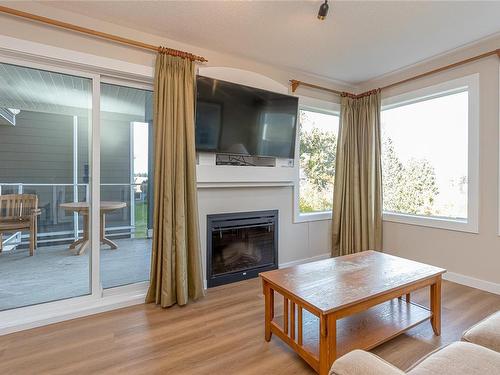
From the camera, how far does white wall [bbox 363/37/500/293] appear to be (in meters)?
2.62

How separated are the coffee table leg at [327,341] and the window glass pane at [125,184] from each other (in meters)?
1.85

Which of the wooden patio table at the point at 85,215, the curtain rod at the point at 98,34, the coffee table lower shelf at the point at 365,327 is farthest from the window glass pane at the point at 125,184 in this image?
the coffee table lower shelf at the point at 365,327

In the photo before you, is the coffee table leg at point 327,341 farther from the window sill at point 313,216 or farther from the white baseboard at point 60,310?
the window sill at point 313,216

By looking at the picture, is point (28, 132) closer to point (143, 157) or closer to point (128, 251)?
point (143, 157)

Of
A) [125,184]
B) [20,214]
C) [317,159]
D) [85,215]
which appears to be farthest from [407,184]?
[20,214]

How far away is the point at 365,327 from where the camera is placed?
1.82m

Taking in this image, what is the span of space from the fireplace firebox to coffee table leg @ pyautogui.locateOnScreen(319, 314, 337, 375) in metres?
1.60

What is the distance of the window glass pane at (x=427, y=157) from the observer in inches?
116

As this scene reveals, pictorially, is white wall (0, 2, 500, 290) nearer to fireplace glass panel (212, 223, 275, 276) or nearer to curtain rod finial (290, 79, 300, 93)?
curtain rod finial (290, 79, 300, 93)

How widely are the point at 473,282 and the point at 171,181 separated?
3182mm

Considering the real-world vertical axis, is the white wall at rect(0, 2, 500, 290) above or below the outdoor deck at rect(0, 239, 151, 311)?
above

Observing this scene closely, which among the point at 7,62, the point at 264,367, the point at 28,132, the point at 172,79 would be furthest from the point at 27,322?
the point at 172,79

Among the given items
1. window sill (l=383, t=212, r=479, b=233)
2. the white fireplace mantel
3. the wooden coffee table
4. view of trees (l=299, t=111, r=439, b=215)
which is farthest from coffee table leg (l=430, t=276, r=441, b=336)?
the white fireplace mantel

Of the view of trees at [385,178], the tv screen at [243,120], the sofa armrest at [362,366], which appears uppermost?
the tv screen at [243,120]
